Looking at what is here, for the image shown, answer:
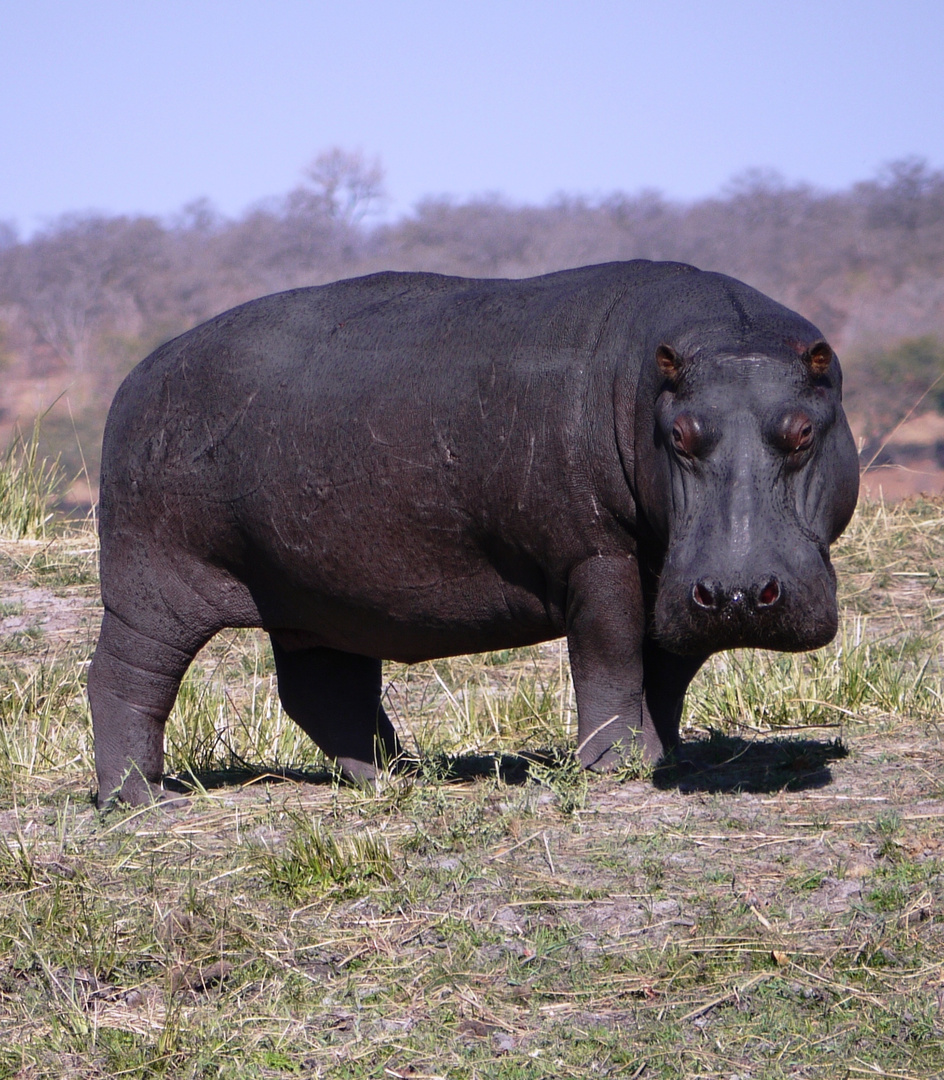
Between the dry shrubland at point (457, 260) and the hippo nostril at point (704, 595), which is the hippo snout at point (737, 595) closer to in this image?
the hippo nostril at point (704, 595)

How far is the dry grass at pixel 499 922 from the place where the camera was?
3270 mm

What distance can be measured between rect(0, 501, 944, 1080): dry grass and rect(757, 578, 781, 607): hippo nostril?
0.73 meters

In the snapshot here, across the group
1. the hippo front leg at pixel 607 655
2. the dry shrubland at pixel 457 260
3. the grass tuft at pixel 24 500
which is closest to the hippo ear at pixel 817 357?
the hippo front leg at pixel 607 655

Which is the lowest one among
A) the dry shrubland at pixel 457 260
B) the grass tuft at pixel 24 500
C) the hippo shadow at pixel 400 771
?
the hippo shadow at pixel 400 771

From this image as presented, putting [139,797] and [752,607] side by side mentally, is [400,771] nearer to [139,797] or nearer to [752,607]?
[139,797]

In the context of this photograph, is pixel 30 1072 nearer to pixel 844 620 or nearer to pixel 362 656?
pixel 362 656

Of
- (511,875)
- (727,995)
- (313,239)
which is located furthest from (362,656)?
(313,239)

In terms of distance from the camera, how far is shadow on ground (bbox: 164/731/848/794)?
15.8 feet

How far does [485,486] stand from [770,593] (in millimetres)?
1171

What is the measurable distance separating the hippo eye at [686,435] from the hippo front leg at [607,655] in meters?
0.59

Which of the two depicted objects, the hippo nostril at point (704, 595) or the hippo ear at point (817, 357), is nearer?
the hippo nostril at point (704, 595)

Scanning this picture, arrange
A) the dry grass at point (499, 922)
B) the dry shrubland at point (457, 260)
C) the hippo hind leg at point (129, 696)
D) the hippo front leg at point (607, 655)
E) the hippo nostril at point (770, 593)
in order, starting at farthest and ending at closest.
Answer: the dry shrubland at point (457, 260) → the hippo hind leg at point (129, 696) → the hippo front leg at point (607, 655) → the hippo nostril at point (770, 593) → the dry grass at point (499, 922)

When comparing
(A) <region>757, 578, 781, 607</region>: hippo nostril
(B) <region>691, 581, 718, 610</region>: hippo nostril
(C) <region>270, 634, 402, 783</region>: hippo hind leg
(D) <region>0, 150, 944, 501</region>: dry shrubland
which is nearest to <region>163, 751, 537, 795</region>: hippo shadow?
(C) <region>270, 634, 402, 783</region>: hippo hind leg

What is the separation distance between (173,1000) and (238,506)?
211 cm
